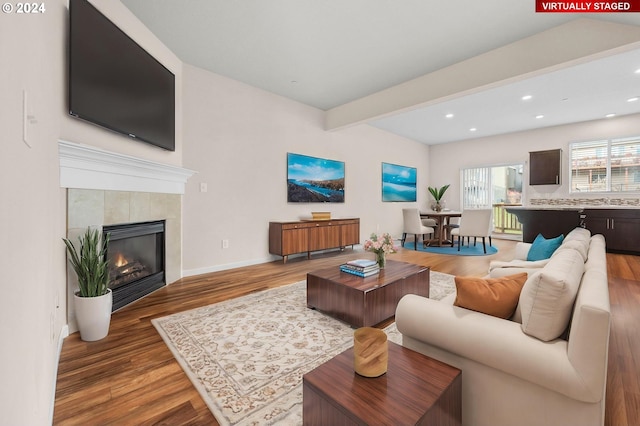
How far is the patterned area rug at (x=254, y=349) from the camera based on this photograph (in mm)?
1402

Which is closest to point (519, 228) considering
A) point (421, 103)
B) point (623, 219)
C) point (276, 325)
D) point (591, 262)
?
point (623, 219)

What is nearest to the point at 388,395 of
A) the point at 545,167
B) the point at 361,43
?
the point at 361,43

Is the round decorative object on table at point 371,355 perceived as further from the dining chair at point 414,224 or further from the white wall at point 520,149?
the white wall at point 520,149

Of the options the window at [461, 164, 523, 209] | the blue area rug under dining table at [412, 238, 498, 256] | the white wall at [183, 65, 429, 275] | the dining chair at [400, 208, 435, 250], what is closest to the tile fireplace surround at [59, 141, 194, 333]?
the white wall at [183, 65, 429, 275]

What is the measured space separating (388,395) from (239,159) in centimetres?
388

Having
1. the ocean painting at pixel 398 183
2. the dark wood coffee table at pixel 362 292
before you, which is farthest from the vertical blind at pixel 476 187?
the dark wood coffee table at pixel 362 292

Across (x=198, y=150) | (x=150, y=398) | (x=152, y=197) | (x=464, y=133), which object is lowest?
(x=150, y=398)

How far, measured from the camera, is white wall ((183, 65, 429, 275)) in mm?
3779

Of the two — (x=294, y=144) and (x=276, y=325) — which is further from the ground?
(x=294, y=144)

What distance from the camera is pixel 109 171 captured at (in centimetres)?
247

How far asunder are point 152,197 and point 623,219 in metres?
7.71

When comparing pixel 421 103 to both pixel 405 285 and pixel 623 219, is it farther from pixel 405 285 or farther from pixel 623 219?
pixel 623 219

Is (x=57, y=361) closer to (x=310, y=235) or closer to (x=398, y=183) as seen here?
(x=310, y=235)

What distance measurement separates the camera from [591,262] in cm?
154
